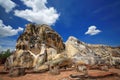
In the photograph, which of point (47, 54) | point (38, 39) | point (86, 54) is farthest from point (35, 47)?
point (86, 54)

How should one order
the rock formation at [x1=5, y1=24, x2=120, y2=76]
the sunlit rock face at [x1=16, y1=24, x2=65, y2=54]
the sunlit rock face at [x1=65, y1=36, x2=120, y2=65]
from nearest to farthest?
the rock formation at [x1=5, y1=24, x2=120, y2=76]
the sunlit rock face at [x1=65, y1=36, x2=120, y2=65]
the sunlit rock face at [x1=16, y1=24, x2=65, y2=54]

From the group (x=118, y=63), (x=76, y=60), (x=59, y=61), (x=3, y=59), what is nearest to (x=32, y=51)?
(x=59, y=61)

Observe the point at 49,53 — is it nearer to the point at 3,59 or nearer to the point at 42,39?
the point at 42,39

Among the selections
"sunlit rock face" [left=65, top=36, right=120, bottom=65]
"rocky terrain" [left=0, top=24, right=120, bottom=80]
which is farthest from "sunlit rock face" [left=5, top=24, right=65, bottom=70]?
"sunlit rock face" [left=65, top=36, right=120, bottom=65]

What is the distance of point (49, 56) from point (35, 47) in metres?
2.62

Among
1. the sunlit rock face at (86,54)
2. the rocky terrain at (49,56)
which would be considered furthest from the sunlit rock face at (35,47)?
the sunlit rock face at (86,54)

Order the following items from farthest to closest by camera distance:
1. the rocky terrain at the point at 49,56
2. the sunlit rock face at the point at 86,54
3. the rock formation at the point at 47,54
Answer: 1. the sunlit rock face at the point at 86,54
2. the rock formation at the point at 47,54
3. the rocky terrain at the point at 49,56

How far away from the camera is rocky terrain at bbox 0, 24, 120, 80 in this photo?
45.1 feet

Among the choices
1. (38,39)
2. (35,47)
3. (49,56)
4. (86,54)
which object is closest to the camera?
(49,56)

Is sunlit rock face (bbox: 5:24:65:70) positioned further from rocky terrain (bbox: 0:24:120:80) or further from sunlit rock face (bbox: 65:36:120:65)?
sunlit rock face (bbox: 65:36:120:65)

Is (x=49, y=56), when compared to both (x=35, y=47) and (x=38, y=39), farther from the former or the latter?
(x=38, y=39)

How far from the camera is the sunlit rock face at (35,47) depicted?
15.4 meters

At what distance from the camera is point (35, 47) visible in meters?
17.6

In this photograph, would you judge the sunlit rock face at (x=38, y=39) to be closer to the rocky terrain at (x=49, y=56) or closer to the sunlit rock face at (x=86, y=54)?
the rocky terrain at (x=49, y=56)
